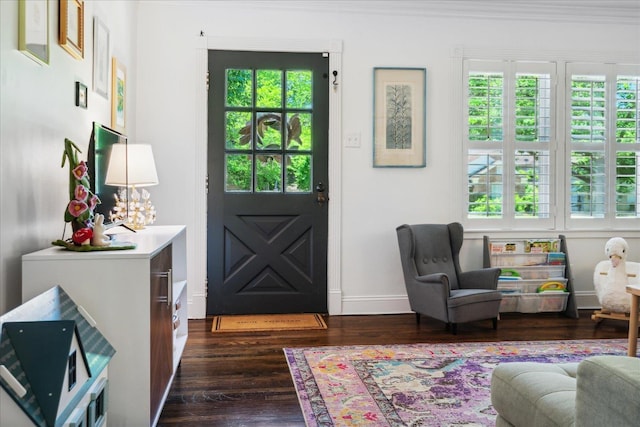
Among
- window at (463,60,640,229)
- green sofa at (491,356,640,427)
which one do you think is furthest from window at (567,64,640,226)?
green sofa at (491,356,640,427)

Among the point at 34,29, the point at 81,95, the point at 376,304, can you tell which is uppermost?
the point at 34,29

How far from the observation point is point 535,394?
1.85 metres

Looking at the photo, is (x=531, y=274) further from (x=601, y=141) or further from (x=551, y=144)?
(x=601, y=141)

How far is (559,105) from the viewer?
5.07m

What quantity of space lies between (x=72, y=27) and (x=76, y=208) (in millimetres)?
997

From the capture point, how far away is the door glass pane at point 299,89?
4.78 m

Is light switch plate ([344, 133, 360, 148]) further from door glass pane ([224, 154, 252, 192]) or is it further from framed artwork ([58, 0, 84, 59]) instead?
framed artwork ([58, 0, 84, 59])

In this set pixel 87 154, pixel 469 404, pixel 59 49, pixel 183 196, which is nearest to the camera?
pixel 59 49

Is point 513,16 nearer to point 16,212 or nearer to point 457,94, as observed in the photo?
point 457,94

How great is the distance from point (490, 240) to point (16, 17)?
3929 millimetres

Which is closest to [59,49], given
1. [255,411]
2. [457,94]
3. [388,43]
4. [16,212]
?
[16,212]

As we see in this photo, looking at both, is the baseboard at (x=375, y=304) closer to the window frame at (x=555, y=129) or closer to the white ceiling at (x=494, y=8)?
the window frame at (x=555, y=129)

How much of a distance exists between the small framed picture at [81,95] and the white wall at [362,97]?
1.69 meters

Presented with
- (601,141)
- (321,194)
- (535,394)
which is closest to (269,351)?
(321,194)
